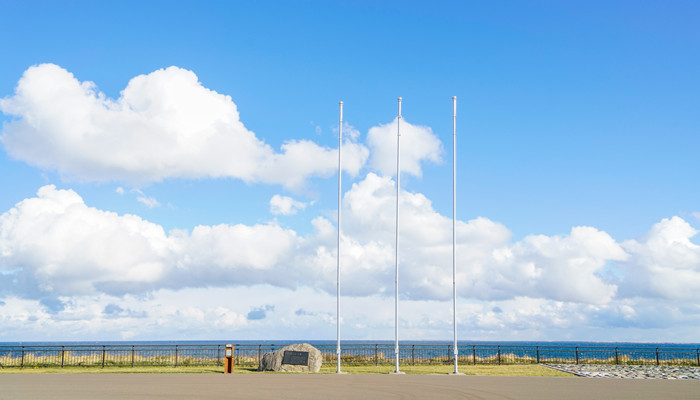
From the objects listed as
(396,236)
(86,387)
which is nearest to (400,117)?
(396,236)

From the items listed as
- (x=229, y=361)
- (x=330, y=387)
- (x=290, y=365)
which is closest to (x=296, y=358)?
(x=290, y=365)

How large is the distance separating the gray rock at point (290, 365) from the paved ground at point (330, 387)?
3297 mm

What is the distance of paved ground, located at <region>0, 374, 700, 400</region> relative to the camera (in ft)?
60.5

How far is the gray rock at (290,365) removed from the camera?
1158 inches

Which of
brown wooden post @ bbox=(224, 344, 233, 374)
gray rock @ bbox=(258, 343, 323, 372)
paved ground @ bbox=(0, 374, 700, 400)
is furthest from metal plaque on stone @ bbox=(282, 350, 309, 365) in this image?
paved ground @ bbox=(0, 374, 700, 400)

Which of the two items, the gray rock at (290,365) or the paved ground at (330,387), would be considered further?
the gray rock at (290,365)

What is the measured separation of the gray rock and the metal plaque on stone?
133mm

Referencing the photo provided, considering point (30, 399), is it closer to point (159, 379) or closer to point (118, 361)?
point (159, 379)

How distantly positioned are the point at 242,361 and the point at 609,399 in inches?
915

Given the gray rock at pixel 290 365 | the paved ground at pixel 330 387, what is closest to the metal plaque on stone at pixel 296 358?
the gray rock at pixel 290 365

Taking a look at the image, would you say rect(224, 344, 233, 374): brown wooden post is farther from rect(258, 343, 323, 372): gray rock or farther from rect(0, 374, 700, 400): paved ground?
rect(0, 374, 700, 400): paved ground

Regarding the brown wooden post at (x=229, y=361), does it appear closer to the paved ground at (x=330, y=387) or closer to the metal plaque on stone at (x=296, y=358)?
the metal plaque on stone at (x=296, y=358)

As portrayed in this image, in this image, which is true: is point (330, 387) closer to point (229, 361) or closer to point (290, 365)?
point (290, 365)

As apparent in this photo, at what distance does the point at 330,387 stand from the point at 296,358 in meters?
9.01
